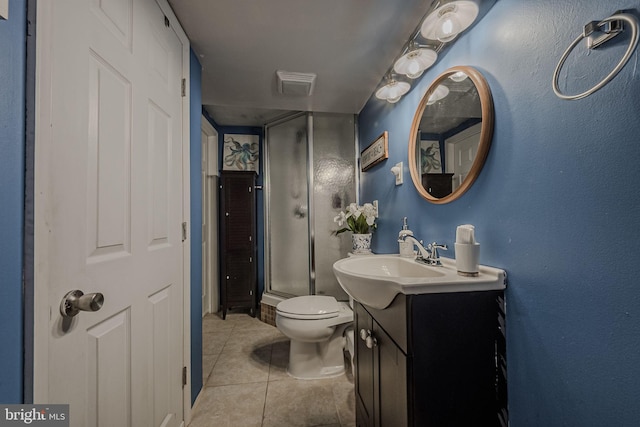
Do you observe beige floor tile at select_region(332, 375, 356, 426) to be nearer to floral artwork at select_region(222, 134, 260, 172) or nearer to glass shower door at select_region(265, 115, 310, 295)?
glass shower door at select_region(265, 115, 310, 295)

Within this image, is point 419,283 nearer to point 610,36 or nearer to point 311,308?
point 610,36

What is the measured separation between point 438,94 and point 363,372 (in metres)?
1.37

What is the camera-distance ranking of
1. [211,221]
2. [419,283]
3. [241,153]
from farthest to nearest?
1. [241,153]
2. [211,221]
3. [419,283]

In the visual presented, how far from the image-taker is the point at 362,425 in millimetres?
1191

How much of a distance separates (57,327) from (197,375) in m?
1.17

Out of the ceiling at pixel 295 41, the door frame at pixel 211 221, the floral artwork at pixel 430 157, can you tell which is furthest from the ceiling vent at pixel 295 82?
the door frame at pixel 211 221

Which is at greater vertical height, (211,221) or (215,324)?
(211,221)

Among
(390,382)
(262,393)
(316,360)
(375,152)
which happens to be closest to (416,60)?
(375,152)

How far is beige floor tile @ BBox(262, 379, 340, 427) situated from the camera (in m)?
1.37

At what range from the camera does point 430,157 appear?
1.25 m

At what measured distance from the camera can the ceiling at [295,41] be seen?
1187 millimetres

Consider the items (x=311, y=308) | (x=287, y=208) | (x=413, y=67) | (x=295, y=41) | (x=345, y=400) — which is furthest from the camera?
(x=287, y=208)

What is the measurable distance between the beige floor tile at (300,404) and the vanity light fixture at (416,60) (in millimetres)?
1906

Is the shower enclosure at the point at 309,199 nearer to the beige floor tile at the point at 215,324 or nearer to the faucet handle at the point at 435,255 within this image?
the beige floor tile at the point at 215,324
